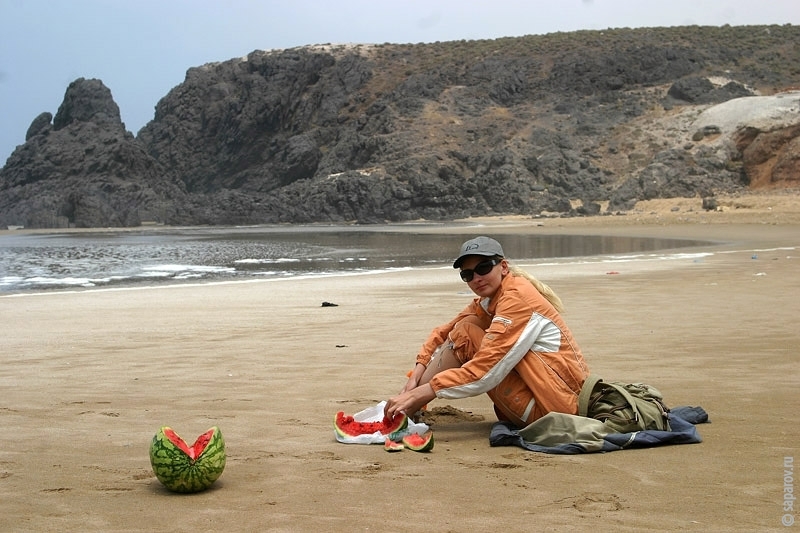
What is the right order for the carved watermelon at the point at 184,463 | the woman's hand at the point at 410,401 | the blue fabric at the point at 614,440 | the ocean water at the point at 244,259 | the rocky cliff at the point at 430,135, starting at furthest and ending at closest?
the rocky cliff at the point at 430,135
the ocean water at the point at 244,259
the woman's hand at the point at 410,401
the blue fabric at the point at 614,440
the carved watermelon at the point at 184,463

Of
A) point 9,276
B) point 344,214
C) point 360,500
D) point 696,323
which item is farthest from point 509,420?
point 344,214

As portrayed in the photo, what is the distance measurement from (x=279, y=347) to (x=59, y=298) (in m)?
8.12

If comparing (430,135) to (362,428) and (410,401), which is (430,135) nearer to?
(362,428)

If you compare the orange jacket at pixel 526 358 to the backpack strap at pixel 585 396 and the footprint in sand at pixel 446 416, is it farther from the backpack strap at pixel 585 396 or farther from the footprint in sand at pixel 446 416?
the footprint in sand at pixel 446 416

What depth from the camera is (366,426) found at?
204 inches

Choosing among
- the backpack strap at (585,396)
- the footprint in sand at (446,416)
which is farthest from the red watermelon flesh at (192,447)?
the backpack strap at (585,396)

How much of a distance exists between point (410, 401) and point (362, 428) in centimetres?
36

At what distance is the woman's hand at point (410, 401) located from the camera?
5016 millimetres

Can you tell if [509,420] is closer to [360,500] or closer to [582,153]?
[360,500]

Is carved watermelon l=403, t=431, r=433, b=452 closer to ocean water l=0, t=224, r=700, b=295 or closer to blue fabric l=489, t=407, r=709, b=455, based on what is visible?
blue fabric l=489, t=407, r=709, b=455

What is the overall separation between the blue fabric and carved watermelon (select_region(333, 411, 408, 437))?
519mm

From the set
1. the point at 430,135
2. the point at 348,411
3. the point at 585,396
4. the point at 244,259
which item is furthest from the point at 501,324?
the point at 430,135

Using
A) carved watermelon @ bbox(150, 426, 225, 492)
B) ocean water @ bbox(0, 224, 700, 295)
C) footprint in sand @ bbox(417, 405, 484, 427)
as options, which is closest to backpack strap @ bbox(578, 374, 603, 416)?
footprint in sand @ bbox(417, 405, 484, 427)

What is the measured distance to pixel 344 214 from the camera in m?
67.6
